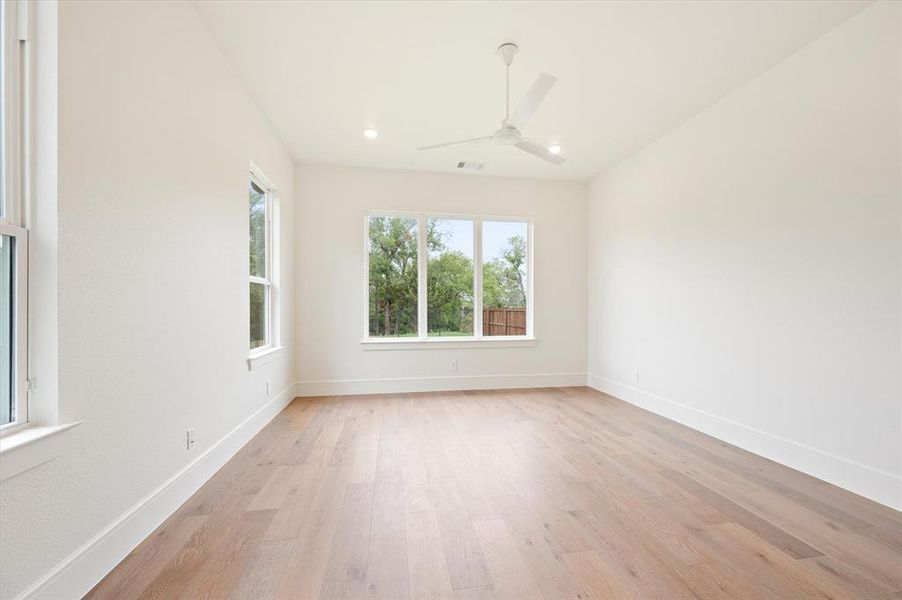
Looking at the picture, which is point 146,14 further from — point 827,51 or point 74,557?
point 827,51

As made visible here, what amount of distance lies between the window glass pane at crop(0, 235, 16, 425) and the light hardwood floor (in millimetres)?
782

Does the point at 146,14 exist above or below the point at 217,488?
above

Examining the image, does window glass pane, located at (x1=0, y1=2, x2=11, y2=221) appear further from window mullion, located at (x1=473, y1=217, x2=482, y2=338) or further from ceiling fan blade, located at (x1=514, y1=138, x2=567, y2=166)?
window mullion, located at (x1=473, y1=217, x2=482, y2=338)

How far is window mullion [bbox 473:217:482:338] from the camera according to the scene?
4.88 m

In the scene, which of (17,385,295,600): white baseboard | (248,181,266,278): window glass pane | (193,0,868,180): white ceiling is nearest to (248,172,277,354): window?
(248,181,266,278): window glass pane

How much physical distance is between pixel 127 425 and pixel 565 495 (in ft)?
7.22

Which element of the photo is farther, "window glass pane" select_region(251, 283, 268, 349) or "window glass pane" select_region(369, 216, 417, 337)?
"window glass pane" select_region(369, 216, 417, 337)

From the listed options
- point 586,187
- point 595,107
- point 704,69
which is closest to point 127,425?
point 595,107

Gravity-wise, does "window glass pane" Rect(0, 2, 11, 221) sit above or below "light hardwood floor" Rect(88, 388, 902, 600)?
above

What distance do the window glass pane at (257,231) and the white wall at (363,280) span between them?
802mm

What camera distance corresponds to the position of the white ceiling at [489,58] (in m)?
2.16

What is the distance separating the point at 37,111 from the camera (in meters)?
1.28

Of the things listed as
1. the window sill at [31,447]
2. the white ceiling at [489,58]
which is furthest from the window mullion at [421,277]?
the window sill at [31,447]

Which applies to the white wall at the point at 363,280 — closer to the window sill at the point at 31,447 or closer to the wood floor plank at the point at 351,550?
the wood floor plank at the point at 351,550
